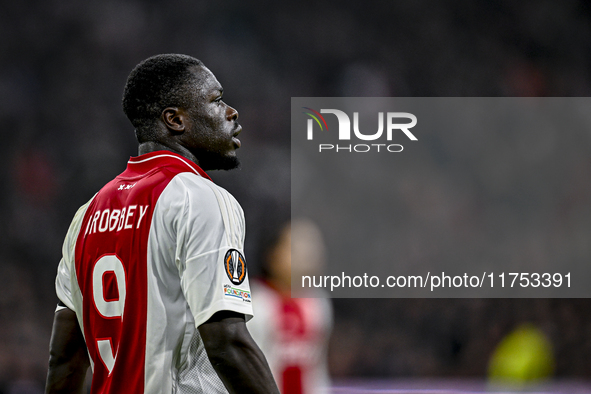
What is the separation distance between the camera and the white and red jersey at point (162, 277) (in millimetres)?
1530

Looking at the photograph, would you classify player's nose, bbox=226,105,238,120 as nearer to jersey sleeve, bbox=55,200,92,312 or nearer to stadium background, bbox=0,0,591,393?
jersey sleeve, bbox=55,200,92,312

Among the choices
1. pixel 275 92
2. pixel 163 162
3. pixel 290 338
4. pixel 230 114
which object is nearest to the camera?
pixel 163 162

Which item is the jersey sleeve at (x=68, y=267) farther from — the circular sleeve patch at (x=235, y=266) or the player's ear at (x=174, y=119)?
the circular sleeve patch at (x=235, y=266)

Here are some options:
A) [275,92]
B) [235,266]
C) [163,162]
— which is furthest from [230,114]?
[275,92]

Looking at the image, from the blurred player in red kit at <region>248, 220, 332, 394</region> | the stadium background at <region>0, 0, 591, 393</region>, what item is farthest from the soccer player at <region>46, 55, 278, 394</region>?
the stadium background at <region>0, 0, 591, 393</region>

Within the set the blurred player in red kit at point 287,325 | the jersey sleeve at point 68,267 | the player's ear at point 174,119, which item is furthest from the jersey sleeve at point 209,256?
the blurred player in red kit at point 287,325

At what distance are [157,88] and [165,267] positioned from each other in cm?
52

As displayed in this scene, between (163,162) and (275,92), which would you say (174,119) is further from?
(275,92)

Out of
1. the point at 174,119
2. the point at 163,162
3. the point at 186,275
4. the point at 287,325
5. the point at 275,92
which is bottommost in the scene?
the point at 186,275

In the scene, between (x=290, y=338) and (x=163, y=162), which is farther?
(x=290, y=338)

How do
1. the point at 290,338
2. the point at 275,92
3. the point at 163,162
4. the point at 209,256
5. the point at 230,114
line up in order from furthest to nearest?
the point at 275,92 < the point at 290,338 < the point at 230,114 < the point at 163,162 < the point at 209,256

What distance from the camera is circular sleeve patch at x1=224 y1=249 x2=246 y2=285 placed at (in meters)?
1.55

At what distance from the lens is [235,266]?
1568 mm

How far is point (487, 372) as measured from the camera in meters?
7.29
